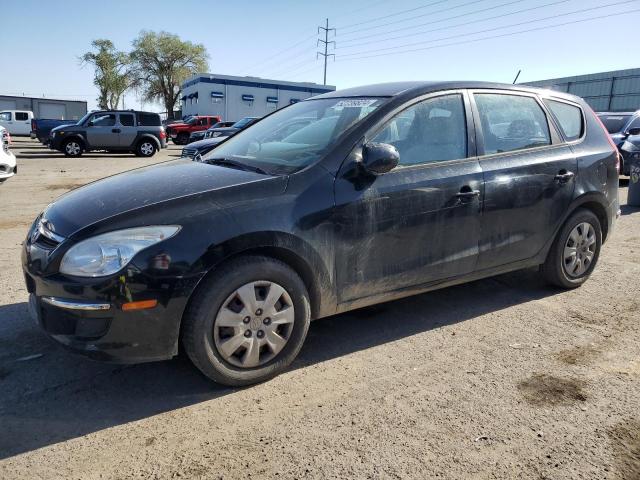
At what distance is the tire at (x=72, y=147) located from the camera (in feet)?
64.2

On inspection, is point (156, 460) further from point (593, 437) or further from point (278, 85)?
point (278, 85)

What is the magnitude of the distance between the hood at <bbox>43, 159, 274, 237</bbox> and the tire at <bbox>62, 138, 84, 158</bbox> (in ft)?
59.9

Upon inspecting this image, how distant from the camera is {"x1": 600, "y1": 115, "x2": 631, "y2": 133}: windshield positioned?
12.2m

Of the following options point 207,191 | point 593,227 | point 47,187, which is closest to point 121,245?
point 207,191

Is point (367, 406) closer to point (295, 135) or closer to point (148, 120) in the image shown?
point (295, 135)

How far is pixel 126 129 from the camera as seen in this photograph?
20062 mm

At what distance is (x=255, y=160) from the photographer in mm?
3488

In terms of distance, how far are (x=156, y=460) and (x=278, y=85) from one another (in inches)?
2100

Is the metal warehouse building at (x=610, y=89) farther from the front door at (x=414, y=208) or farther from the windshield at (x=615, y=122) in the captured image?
the front door at (x=414, y=208)

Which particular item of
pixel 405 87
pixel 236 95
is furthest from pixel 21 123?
pixel 405 87

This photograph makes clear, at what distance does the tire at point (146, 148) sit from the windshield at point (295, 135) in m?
17.6

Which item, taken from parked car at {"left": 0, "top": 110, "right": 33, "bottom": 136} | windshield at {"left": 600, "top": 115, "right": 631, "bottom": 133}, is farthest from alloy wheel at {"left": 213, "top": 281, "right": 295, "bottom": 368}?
parked car at {"left": 0, "top": 110, "right": 33, "bottom": 136}

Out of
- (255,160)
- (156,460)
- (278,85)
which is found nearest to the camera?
(156,460)

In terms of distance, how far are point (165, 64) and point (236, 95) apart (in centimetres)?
1883
